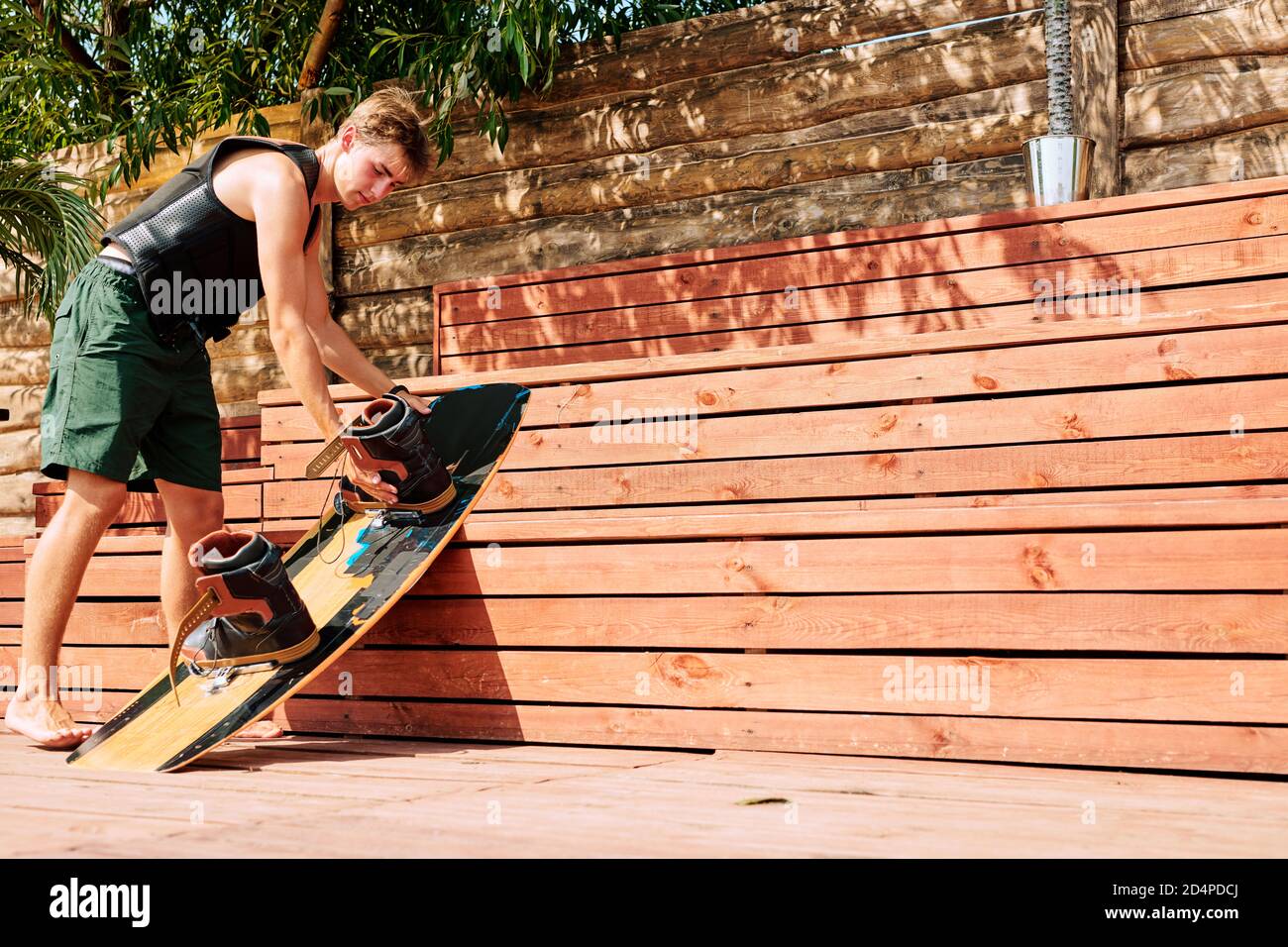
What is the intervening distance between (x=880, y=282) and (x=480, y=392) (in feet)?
6.57

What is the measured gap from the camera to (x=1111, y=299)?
4461 millimetres

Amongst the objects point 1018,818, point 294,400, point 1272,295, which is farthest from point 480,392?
point 1272,295

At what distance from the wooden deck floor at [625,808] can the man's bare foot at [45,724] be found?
157mm

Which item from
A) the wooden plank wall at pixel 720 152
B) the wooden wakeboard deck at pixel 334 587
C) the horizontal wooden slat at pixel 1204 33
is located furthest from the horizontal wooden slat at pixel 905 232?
the wooden wakeboard deck at pixel 334 587

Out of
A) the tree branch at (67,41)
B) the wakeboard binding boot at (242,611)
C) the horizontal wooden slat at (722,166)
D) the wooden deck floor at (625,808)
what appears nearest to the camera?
the wooden deck floor at (625,808)

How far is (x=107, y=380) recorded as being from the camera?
3.26 metres

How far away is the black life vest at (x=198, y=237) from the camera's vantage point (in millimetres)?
3295

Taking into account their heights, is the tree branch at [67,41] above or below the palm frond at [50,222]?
above

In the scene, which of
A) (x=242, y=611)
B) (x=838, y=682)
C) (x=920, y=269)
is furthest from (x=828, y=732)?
(x=920, y=269)

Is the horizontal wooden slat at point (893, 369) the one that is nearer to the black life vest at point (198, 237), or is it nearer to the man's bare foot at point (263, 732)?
the black life vest at point (198, 237)

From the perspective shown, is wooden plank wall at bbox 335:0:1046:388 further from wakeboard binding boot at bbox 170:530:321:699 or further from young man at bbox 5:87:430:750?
wakeboard binding boot at bbox 170:530:321:699

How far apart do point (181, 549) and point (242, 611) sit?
1.90ft

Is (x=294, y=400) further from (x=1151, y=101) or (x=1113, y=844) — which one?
(x=1151, y=101)
